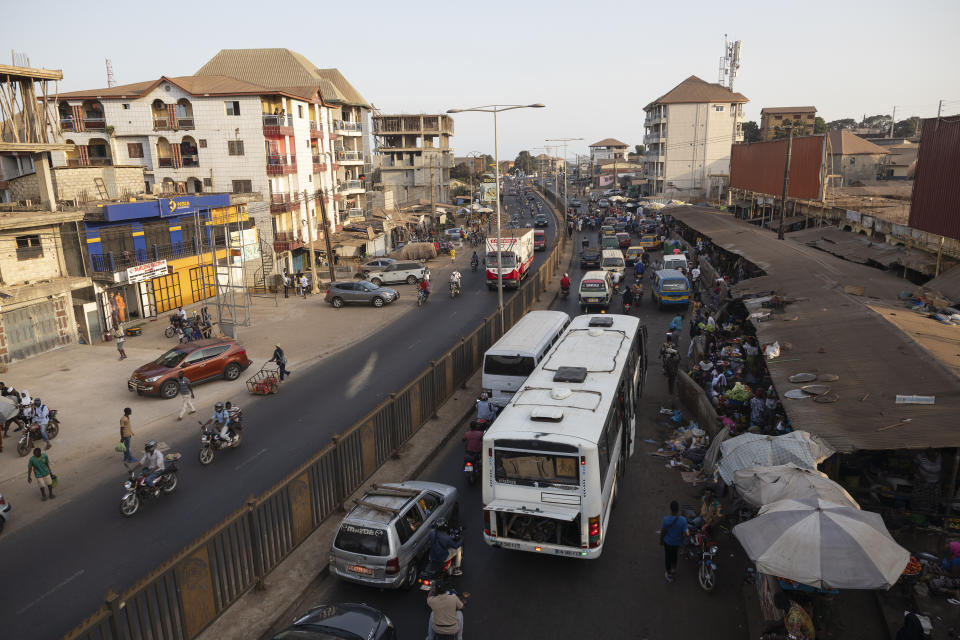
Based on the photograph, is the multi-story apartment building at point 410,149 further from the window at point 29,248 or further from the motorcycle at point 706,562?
the motorcycle at point 706,562

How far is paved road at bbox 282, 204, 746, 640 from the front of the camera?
30.0ft

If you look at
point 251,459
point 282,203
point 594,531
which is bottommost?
point 251,459

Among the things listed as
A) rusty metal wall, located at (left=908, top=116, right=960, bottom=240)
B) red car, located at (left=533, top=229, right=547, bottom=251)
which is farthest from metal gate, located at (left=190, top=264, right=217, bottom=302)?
rusty metal wall, located at (left=908, top=116, right=960, bottom=240)

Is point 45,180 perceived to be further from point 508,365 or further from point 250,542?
point 250,542

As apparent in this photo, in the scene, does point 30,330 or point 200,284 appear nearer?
point 30,330

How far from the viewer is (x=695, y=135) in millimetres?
91188

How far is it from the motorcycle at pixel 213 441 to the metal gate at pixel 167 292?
19.4 metres

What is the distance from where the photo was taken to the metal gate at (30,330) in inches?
943

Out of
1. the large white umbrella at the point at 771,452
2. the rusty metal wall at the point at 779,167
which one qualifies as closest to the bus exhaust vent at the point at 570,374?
the large white umbrella at the point at 771,452

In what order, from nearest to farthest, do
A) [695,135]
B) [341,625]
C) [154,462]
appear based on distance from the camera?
1. [341,625]
2. [154,462]
3. [695,135]

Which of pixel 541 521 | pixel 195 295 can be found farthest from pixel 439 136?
pixel 541 521

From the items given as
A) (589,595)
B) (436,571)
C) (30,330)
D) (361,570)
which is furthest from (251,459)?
(30,330)

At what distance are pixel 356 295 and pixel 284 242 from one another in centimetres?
1142

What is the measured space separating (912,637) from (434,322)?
25185mm
